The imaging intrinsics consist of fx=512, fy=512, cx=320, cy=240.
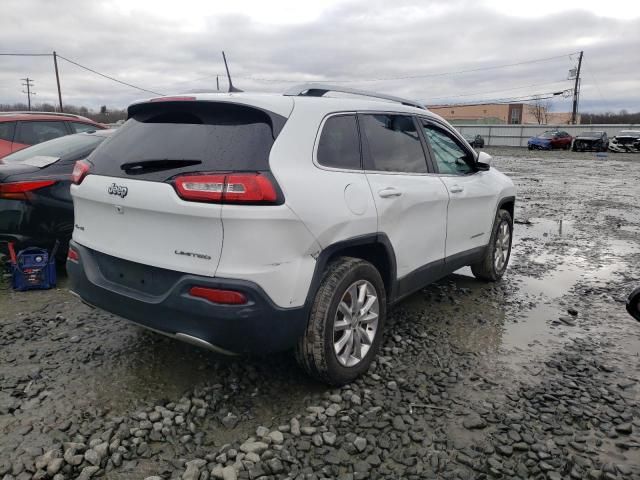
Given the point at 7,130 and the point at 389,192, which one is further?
the point at 7,130

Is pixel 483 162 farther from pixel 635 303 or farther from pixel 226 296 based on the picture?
pixel 226 296

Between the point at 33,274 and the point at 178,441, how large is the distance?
3.04 m

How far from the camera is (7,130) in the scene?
22.4ft

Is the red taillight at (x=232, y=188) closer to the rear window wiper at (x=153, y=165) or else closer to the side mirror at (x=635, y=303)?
the rear window wiper at (x=153, y=165)

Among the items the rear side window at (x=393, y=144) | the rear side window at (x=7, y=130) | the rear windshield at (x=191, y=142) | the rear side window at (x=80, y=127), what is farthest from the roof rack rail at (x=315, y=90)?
the rear side window at (x=7, y=130)

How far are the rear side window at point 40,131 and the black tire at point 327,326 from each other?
5605 mm

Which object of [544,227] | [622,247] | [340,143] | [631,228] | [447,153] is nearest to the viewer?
[340,143]

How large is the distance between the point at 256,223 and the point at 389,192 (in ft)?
3.83

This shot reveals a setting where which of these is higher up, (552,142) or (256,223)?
(256,223)

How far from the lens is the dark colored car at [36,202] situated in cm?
474

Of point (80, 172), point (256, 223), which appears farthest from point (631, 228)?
point (80, 172)

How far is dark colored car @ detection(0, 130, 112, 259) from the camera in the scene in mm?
4738

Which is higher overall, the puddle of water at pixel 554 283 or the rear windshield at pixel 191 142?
the rear windshield at pixel 191 142

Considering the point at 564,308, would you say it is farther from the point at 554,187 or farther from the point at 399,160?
the point at 554,187
